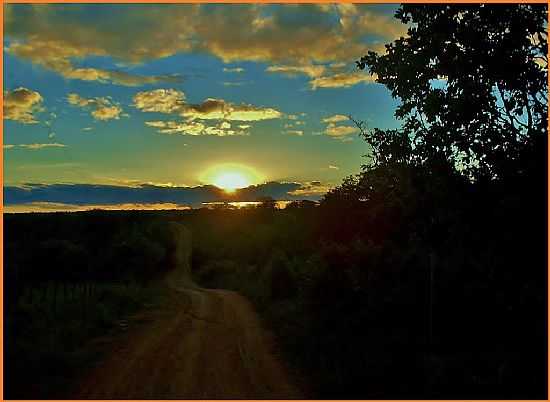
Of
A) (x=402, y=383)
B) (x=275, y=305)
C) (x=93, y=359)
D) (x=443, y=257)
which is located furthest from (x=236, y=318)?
(x=402, y=383)

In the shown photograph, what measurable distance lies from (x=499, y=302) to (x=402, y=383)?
8.69 ft

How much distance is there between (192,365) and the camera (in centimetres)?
1367

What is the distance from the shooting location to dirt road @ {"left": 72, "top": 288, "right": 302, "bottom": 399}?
11.3m

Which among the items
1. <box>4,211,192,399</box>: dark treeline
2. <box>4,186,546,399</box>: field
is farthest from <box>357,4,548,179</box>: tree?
<box>4,211,192,399</box>: dark treeline

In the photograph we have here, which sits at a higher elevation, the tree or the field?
the tree

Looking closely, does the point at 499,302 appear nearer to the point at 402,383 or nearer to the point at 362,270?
the point at 402,383

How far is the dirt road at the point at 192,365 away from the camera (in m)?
11.3

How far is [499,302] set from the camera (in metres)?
11.8

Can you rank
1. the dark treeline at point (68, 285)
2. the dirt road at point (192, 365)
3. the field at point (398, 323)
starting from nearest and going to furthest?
1. the field at point (398, 323)
2. the dirt road at point (192, 365)
3. the dark treeline at point (68, 285)

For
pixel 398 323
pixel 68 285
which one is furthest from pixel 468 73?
pixel 68 285

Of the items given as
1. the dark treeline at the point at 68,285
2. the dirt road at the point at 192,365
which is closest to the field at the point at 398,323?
the dark treeline at the point at 68,285

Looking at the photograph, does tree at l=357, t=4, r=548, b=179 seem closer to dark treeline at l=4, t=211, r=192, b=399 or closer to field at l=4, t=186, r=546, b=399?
field at l=4, t=186, r=546, b=399

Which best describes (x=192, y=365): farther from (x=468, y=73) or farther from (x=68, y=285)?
(x=68, y=285)

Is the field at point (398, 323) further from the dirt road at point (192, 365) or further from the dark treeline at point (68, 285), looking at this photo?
the dirt road at point (192, 365)
